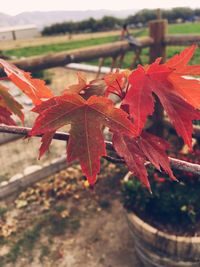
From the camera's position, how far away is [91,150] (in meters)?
0.62

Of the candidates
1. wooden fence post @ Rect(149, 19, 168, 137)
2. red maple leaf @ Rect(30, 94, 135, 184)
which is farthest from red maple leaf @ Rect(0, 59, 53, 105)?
wooden fence post @ Rect(149, 19, 168, 137)

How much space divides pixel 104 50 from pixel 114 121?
2453mm

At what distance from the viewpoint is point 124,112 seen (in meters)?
0.63

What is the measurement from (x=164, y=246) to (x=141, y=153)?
170 cm

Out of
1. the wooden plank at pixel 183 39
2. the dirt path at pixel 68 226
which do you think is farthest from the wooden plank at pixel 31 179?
the wooden plank at pixel 183 39

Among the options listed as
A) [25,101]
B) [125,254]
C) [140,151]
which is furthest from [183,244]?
[25,101]

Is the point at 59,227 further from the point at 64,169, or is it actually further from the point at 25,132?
the point at 25,132

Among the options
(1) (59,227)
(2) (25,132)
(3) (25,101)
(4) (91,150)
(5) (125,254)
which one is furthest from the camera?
(3) (25,101)

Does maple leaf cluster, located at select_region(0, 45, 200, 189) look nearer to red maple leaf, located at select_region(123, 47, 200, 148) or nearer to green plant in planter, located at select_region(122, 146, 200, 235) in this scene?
red maple leaf, located at select_region(123, 47, 200, 148)

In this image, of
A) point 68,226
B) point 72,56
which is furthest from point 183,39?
point 68,226

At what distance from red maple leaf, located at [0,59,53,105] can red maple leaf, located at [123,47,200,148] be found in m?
0.21

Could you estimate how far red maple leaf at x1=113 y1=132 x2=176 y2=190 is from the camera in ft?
2.21

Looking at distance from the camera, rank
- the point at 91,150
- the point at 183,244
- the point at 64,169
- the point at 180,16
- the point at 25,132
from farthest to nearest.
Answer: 1. the point at 180,16
2. the point at 64,169
3. the point at 183,244
4. the point at 25,132
5. the point at 91,150

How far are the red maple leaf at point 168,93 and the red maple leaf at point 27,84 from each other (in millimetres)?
209
